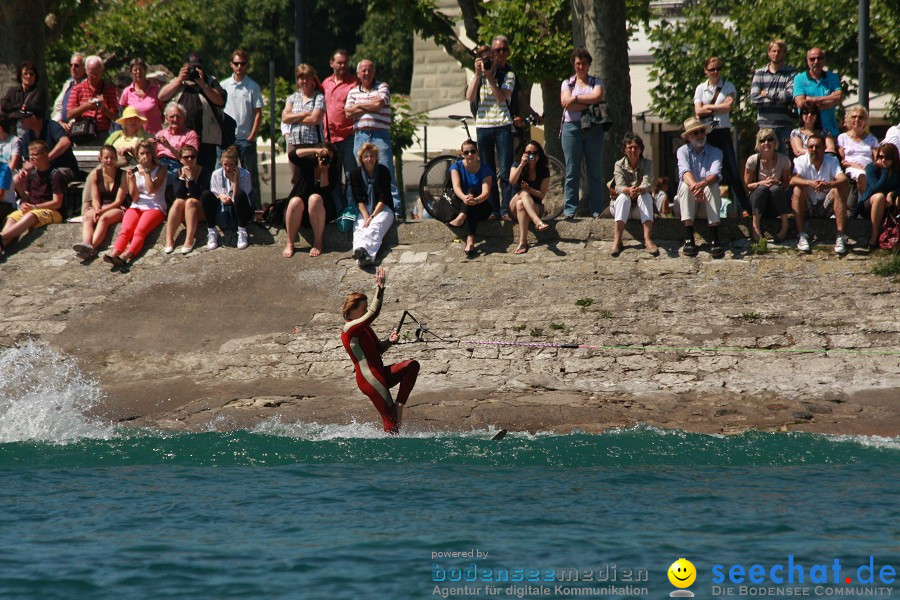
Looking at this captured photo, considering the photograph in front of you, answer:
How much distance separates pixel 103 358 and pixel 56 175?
363cm

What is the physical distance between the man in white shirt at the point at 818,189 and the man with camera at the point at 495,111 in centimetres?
320

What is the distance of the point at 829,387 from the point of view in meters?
11.9

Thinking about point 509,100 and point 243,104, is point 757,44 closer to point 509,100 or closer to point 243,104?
point 509,100

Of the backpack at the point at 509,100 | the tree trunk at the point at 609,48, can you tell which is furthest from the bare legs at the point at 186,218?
the tree trunk at the point at 609,48

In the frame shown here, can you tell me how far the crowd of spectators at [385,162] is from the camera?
562 inches

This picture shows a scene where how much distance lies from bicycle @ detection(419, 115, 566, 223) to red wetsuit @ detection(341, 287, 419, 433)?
3.71 metres

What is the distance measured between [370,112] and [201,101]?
6.93 feet

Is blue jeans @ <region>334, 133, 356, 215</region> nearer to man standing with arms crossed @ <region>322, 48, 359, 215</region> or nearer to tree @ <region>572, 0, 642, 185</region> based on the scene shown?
man standing with arms crossed @ <region>322, 48, 359, 215</region>

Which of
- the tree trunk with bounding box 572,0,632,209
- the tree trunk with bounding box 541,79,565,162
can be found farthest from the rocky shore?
the tree trunk with bounding box 541,79,565,162

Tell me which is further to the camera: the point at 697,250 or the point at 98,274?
the point at 98,274

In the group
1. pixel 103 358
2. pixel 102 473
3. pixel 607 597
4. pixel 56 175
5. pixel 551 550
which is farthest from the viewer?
pixel 56 175

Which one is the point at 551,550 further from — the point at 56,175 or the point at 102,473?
the point at 56,175

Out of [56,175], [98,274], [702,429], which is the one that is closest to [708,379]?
[702,429]

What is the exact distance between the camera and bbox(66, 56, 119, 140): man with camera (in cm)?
1670
